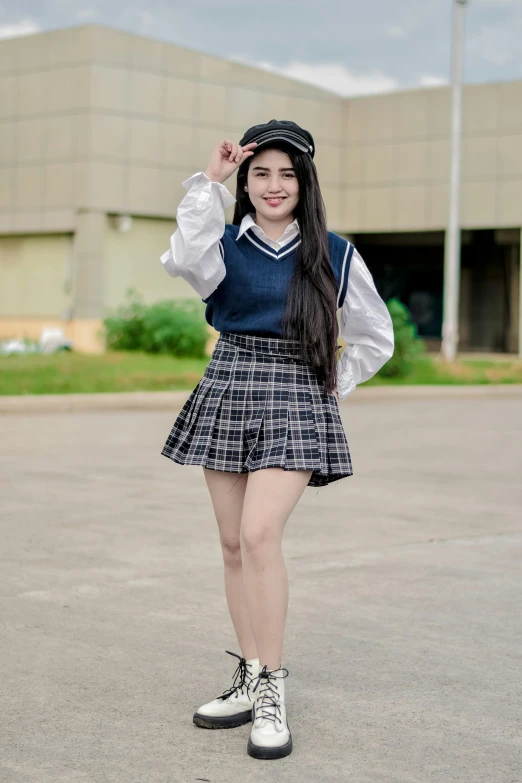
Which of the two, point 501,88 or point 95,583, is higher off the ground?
point 501,88

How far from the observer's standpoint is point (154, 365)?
980 inches

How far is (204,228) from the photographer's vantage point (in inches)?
157

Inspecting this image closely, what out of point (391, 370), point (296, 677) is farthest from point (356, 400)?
point (296, 677)

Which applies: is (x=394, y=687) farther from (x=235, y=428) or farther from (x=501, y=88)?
(x=501, y=88)

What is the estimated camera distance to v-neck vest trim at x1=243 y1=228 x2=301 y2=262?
13.5 ft

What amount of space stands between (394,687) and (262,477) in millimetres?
1169

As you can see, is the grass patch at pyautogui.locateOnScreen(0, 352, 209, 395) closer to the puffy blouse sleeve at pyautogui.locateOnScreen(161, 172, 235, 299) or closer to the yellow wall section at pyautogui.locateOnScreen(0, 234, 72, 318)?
the yellow wall section at pyautogui.locateOnScreen(0, 234, 72, 318)

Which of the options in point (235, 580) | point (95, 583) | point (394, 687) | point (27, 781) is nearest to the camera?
point (27, 781)

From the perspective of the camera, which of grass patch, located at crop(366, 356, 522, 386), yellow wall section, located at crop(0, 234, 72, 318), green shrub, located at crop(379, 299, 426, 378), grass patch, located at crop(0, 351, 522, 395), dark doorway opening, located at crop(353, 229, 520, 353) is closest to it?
grass patch, located at crop(0, 351, 522, 395)

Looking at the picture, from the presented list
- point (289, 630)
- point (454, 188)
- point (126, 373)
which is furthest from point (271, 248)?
point (454, 188)

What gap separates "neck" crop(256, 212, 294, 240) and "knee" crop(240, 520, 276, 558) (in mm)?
981

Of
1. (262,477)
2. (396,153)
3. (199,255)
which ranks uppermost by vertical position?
(396,153)

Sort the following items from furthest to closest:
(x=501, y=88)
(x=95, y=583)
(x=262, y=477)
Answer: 1. (x=501, y=88)
2. (x=95, y=583)
3. (x=262, y=477)

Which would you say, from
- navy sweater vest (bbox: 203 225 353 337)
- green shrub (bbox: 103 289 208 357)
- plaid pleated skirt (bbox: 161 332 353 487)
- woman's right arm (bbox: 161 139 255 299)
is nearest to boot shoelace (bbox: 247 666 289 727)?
plaid pleated skirt (bbox: 161 332 353 487)
